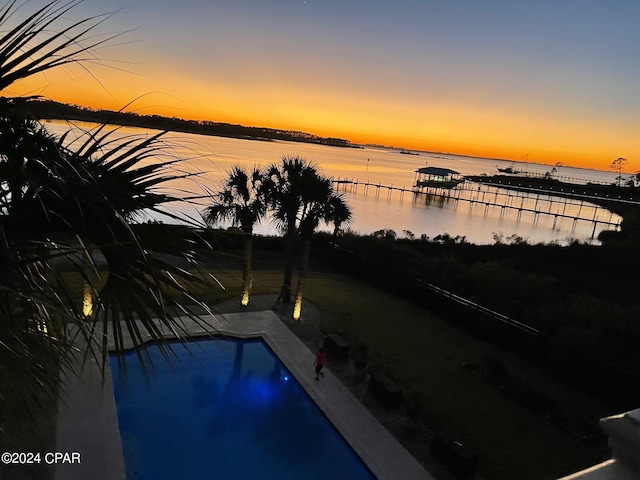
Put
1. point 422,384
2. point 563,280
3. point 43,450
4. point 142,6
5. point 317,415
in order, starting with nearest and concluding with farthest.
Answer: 1. point 142,6
2. point 43,450
3. point 317,415
4. point 422,384
5. point 563,280

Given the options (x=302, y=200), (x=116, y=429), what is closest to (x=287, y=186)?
(x=302, y=200)

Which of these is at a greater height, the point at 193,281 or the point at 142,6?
the point at 142,6

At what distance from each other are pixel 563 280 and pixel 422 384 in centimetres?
1510

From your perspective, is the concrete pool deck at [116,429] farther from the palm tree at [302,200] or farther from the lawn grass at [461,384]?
the palm tree at [302,200]

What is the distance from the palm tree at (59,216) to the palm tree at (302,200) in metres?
10.9

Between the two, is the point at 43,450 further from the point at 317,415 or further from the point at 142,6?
the point at 142,6

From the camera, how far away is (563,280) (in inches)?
850

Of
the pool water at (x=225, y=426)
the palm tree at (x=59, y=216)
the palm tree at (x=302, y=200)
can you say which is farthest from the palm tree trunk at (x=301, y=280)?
the palm tree at (x=59, y=216)

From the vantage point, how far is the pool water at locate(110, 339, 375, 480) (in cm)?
716

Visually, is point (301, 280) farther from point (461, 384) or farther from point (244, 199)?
point (461, 384)

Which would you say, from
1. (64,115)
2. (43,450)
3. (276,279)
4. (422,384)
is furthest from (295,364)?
(64,115)

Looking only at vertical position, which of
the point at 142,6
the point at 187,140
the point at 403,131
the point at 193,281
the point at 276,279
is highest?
the point at 403,131

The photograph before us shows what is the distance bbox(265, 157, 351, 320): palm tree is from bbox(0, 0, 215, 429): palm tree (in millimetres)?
10941

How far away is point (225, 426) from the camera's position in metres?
8.33
